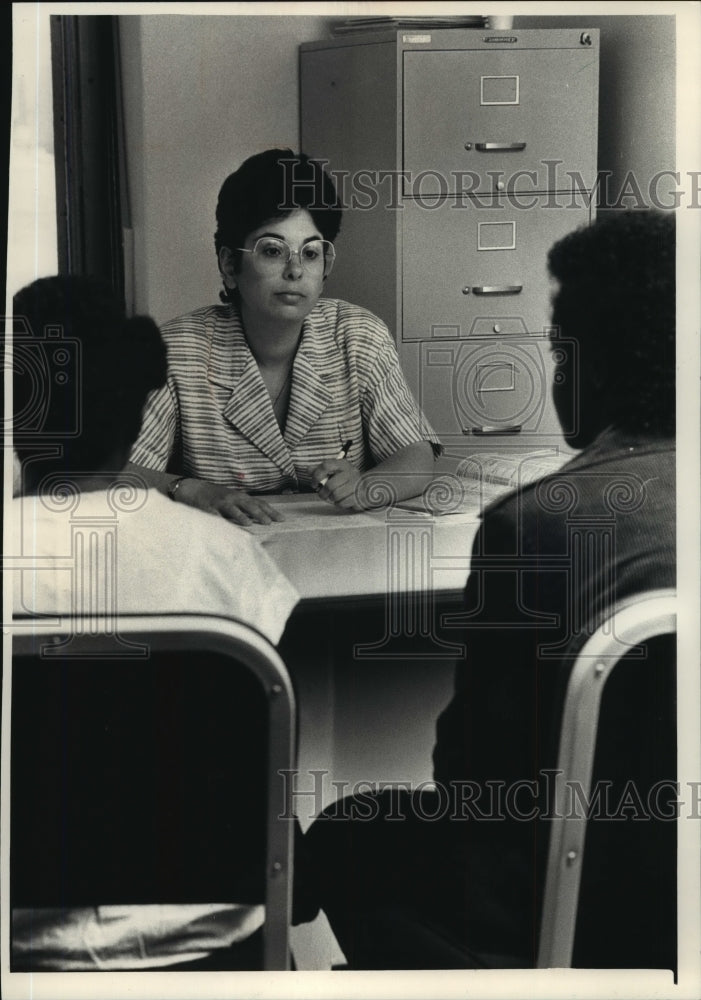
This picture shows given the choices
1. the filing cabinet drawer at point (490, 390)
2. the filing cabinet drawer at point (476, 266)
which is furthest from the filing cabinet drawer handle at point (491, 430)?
the filing cabinet drawer at point (476, 266)

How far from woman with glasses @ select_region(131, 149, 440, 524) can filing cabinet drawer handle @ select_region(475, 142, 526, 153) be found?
219mm

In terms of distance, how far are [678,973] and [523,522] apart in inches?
28.0

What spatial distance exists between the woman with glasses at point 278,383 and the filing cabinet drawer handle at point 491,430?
0.05 m

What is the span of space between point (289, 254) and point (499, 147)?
0.33 meters

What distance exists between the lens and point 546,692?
1.67 m

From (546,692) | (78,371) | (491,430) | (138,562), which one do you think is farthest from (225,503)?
(546,692)

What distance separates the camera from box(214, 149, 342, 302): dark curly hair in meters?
1.63

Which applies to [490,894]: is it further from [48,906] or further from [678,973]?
[48,906]

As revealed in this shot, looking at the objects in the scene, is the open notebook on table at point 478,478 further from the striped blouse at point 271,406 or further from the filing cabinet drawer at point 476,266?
the filing cabinet drawer at point 476,266

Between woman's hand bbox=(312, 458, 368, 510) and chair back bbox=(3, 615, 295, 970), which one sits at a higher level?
woman's hand bbox=(312, 458, 368, 510)

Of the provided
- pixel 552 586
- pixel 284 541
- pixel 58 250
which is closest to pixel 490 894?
pixel 552 586

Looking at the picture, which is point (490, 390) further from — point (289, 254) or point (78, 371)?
point (78, 371)

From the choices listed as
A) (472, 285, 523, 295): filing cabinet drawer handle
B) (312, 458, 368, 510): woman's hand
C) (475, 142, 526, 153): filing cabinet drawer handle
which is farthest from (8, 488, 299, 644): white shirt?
(475, 142, 526, 153): filing cabinet drawer handle

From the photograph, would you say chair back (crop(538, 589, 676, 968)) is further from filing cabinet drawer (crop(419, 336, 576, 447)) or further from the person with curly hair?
filing cabinet drawer (crop(419, 336, 576, 447))
